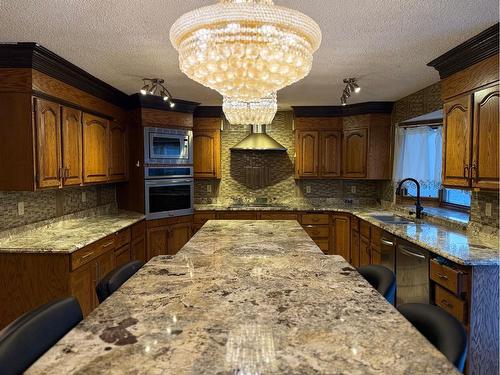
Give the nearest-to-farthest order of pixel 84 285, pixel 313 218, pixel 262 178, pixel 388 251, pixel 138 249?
pixel 84 285, pixel 388 251, pixel 138 249, pixel 313 218, pixel 262 178

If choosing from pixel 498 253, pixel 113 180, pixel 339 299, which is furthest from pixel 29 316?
pixel 113 180

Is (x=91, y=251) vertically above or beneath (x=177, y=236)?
above

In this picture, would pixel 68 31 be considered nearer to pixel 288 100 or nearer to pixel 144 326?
pixel 144 326

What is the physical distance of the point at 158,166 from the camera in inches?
172

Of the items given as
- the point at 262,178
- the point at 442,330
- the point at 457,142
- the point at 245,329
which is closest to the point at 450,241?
the point at 457,142

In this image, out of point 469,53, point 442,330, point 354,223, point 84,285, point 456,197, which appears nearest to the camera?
point 442,330

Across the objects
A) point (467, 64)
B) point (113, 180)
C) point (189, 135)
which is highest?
point (467, 64)

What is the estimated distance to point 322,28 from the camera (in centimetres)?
222

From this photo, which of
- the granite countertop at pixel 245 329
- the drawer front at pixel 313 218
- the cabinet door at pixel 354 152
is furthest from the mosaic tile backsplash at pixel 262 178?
the granite countertop at pixel 245 329

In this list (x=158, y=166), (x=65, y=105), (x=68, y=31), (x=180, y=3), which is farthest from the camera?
(x=158, y=166)

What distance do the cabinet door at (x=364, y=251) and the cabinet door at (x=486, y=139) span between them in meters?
1.77

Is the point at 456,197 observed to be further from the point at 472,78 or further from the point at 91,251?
the point at 91,251

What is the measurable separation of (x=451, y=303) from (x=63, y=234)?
3125mm

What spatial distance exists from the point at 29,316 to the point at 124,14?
172 centimetres
